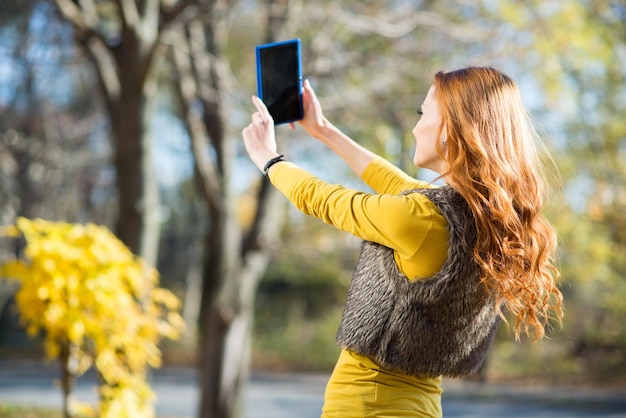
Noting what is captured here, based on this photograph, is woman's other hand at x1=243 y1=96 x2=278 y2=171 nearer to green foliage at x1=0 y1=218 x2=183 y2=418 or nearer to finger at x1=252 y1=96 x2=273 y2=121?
finger at x1=252 y1=96 x2=273 y2=121

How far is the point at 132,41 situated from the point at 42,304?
1797 millimetres

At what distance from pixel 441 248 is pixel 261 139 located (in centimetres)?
54

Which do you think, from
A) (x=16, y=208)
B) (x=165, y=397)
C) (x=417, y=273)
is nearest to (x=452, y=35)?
(x=417, y=273)

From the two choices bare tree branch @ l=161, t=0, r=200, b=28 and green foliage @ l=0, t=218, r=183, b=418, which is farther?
bare tree branch @ l=161, t=0, r=200, b=28

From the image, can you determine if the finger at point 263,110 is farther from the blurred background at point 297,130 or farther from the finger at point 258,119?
the blurred background at point 297,130

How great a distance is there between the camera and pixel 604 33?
24.2 feet

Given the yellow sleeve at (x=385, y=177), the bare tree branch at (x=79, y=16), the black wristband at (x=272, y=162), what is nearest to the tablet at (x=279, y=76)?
the black wristband at (x=272, y=162)

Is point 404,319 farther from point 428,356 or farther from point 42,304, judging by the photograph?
point 42,304

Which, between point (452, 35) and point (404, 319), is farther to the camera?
point (452, 35)

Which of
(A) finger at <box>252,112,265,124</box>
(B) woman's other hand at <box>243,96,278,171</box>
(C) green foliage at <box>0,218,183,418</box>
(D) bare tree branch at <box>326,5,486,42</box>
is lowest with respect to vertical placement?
(C) green foliage at <box>0,218,183,418</box>

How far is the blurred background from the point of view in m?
4.93

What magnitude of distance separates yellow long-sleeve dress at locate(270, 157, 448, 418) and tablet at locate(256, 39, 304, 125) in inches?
10.4

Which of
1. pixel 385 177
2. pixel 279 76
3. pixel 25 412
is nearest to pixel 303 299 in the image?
pixel 25 412

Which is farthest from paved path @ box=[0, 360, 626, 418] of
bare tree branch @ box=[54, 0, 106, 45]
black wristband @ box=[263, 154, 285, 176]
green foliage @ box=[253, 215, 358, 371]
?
black wristband @ box=[263, 154, 285, 176]
